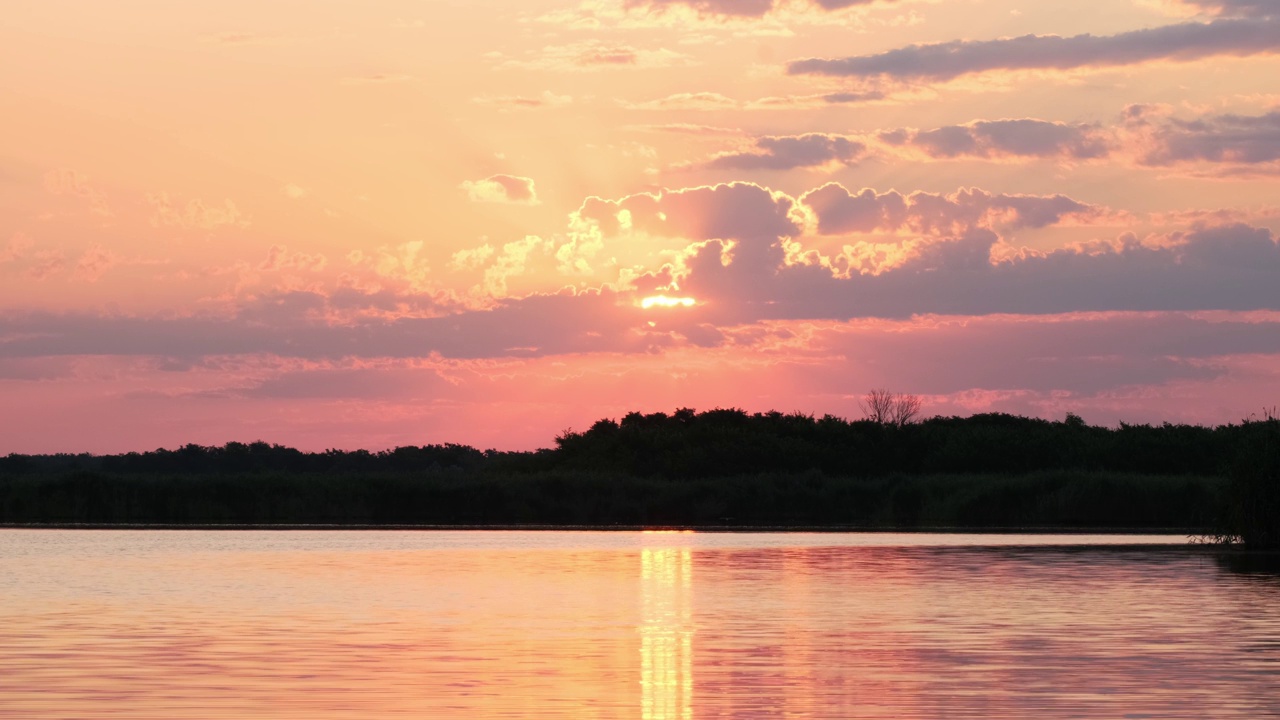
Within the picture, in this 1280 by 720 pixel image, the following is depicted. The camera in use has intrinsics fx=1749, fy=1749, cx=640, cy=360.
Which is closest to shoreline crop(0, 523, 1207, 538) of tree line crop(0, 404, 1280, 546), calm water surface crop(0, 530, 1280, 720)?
tree line crop(0, 404, 1280, 546)

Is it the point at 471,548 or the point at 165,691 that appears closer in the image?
the point at 165,691

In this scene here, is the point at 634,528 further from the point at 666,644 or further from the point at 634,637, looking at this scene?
the point at 666,644

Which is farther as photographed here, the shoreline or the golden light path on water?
the shoreline

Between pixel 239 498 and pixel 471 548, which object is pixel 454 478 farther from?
pixel 471 548

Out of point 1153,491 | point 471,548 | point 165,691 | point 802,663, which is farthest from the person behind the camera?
point 1153,491

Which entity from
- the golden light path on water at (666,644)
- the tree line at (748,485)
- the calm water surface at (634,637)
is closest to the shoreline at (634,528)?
the tree line at (748,485)

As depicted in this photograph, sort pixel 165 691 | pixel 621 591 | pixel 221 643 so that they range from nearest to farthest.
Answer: pixel 165 691, pixel 221 643, pixel 621 591

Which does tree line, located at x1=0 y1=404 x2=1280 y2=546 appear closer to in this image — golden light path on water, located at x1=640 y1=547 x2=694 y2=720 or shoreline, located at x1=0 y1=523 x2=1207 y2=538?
shoreline, located at x1=0 y1=523 x2=1207 y2=538

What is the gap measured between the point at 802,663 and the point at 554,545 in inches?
1378

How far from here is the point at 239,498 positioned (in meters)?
77.2

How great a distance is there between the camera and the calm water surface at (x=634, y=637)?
17.2 metres

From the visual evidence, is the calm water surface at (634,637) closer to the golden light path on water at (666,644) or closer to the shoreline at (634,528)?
the golden light path on water at (666,644)

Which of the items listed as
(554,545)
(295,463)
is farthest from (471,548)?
(295,463)

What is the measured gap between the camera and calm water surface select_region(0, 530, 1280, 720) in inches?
677
